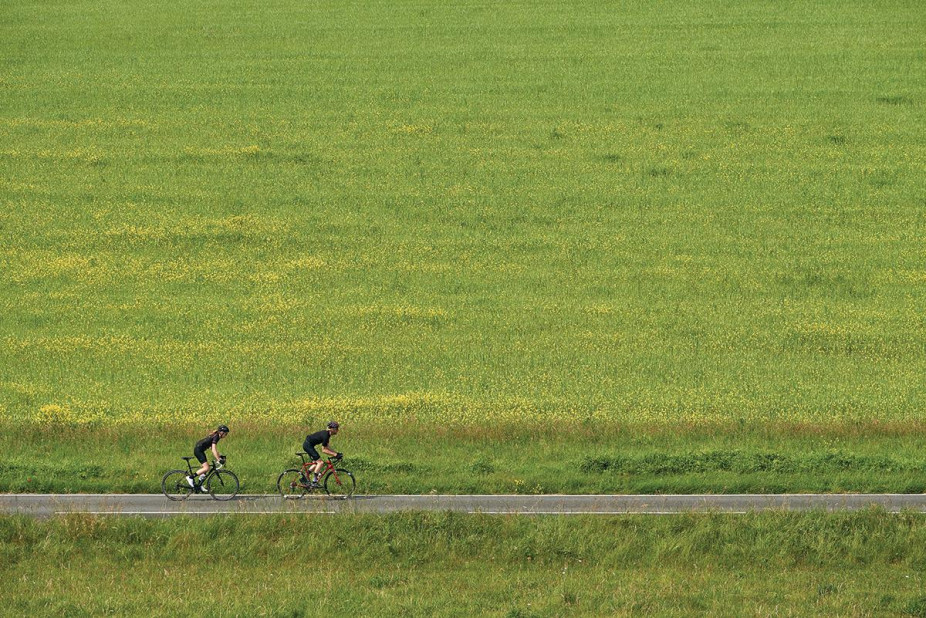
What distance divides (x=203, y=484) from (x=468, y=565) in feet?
23.7

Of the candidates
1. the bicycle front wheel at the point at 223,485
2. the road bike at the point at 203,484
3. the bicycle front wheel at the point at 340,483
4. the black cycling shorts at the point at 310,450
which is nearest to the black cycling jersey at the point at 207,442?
the road bike at the point at 203,484

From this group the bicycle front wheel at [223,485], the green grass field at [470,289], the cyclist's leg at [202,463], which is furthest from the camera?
the bicycle front wheel at [223,485]

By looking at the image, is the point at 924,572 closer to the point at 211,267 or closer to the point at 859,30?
the point at 211,267

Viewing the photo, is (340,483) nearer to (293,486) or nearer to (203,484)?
(293,486)

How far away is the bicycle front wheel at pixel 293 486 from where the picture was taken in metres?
27.5

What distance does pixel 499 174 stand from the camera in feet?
170

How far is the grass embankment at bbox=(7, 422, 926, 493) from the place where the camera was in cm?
2880

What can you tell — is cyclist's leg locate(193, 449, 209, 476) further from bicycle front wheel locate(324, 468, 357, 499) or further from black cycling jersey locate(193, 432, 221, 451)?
bicycle front wheel locate(324, 468, 357, 499)

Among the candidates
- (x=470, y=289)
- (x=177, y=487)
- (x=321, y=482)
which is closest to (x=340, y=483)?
(x=321, y=482)

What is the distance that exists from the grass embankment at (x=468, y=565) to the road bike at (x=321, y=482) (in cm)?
212

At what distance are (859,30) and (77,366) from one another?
149 ft

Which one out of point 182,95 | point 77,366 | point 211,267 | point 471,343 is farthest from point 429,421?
point 182,95

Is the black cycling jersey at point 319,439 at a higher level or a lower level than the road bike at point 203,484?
higher

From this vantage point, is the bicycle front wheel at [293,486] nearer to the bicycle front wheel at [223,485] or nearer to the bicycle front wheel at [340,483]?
the bicycle front wheel at [340,483]
